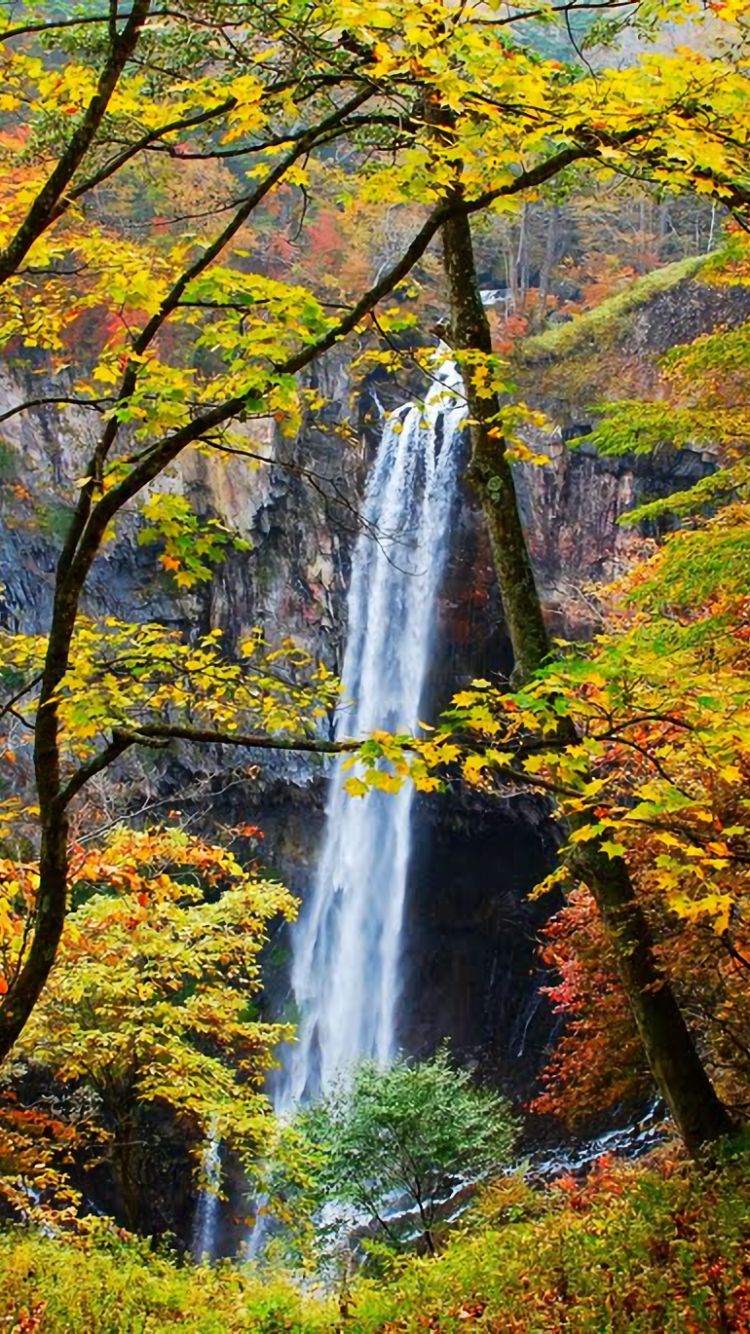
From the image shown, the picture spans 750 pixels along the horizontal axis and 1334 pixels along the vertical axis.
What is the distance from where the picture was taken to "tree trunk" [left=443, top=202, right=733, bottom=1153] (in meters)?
4.86

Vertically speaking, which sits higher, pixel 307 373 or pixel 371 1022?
pixel 307 373

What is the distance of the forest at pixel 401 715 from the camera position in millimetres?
2992

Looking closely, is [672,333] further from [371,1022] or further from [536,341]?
[371,1022]

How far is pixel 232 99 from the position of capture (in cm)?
335

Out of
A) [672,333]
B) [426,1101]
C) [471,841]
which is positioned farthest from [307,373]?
[426,1101]

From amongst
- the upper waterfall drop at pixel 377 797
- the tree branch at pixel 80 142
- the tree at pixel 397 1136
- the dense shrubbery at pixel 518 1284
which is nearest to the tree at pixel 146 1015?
the dense shrubbery at pixel 518 1284

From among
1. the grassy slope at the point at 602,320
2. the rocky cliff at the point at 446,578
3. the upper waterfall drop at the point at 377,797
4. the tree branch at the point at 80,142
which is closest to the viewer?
the tree branch at the point at 80,142

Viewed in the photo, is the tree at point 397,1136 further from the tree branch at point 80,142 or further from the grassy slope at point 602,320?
the grassy slope at point 602,320

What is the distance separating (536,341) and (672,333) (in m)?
2.59

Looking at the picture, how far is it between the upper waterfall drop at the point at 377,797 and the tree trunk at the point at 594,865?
12499mm

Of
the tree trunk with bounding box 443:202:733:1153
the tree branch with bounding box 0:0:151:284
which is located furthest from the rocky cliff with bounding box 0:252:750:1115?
the tree branch with bounding box 0:0:151:284

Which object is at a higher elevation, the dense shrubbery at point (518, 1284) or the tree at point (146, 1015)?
the tree at point (146, 1015)

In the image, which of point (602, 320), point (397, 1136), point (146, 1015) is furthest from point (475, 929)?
point (146, 1015)

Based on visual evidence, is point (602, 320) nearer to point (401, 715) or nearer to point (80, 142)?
point (401, 715)
